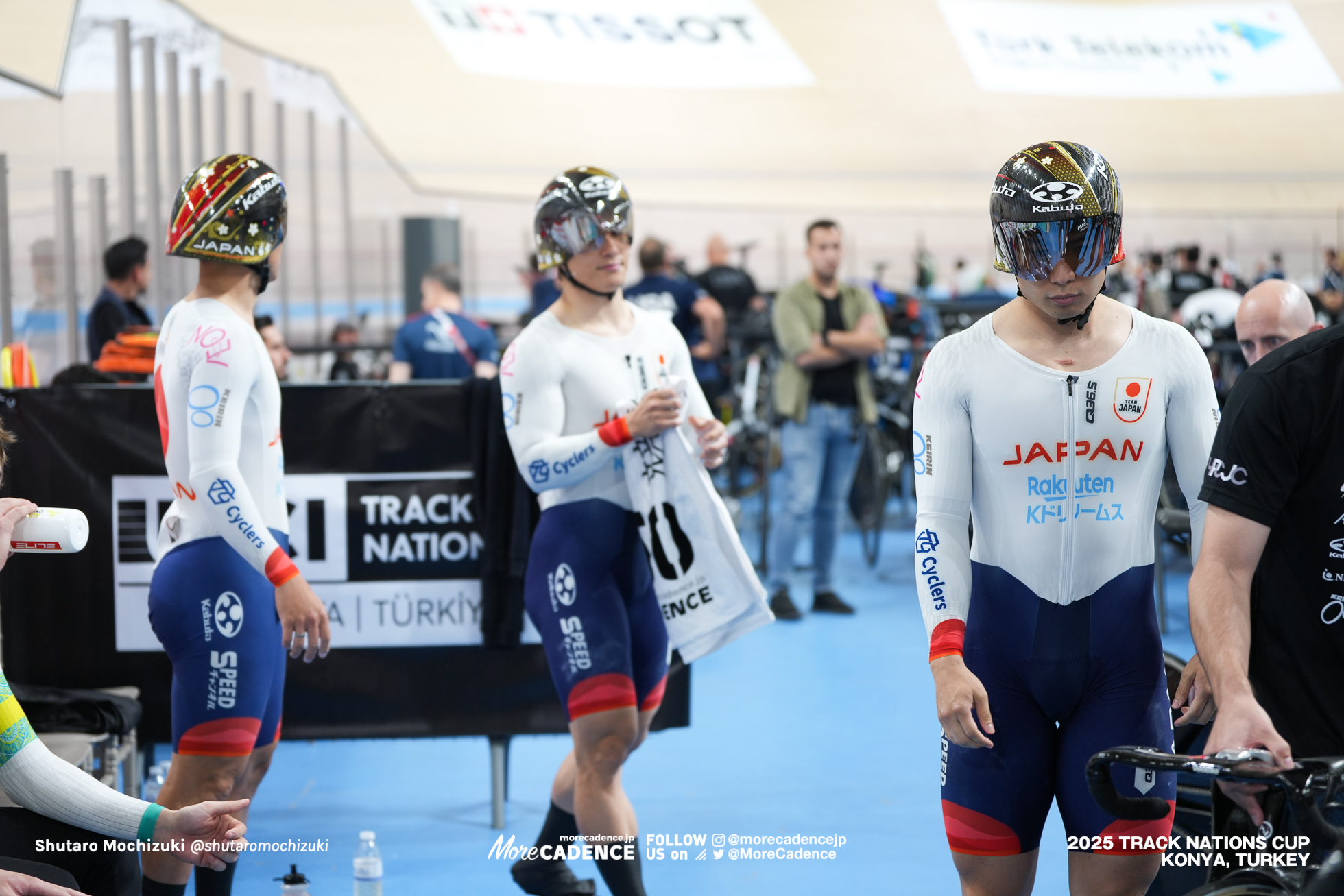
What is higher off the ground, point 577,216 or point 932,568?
point 577,216

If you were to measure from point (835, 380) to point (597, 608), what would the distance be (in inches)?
164

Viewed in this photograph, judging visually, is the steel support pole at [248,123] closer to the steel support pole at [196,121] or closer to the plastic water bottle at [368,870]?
the steel support pole at [196,121]

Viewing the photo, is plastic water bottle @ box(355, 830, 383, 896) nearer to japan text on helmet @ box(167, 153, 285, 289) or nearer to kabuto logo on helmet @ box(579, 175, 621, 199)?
japan text on helmet @ box(167, 153, 285, 289)

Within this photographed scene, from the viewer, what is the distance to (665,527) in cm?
331

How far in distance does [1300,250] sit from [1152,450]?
83.0 feet

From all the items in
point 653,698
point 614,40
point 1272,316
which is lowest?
point 653,698

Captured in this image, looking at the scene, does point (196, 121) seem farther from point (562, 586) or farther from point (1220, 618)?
point (1220, 618)

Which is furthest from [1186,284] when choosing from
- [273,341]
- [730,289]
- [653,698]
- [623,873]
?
[623,873]

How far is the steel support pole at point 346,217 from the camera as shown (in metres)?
14.3

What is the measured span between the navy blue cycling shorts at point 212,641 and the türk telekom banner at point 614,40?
62.2ft

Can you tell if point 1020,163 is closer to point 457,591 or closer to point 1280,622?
point 1280,622

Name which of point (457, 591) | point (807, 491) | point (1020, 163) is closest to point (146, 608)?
point (457, 591)

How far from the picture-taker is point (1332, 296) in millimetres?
11992

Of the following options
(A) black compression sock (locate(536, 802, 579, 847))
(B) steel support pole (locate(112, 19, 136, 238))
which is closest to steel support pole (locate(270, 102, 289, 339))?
(B) steel support pole (locate(112, 19, 136, 238))
